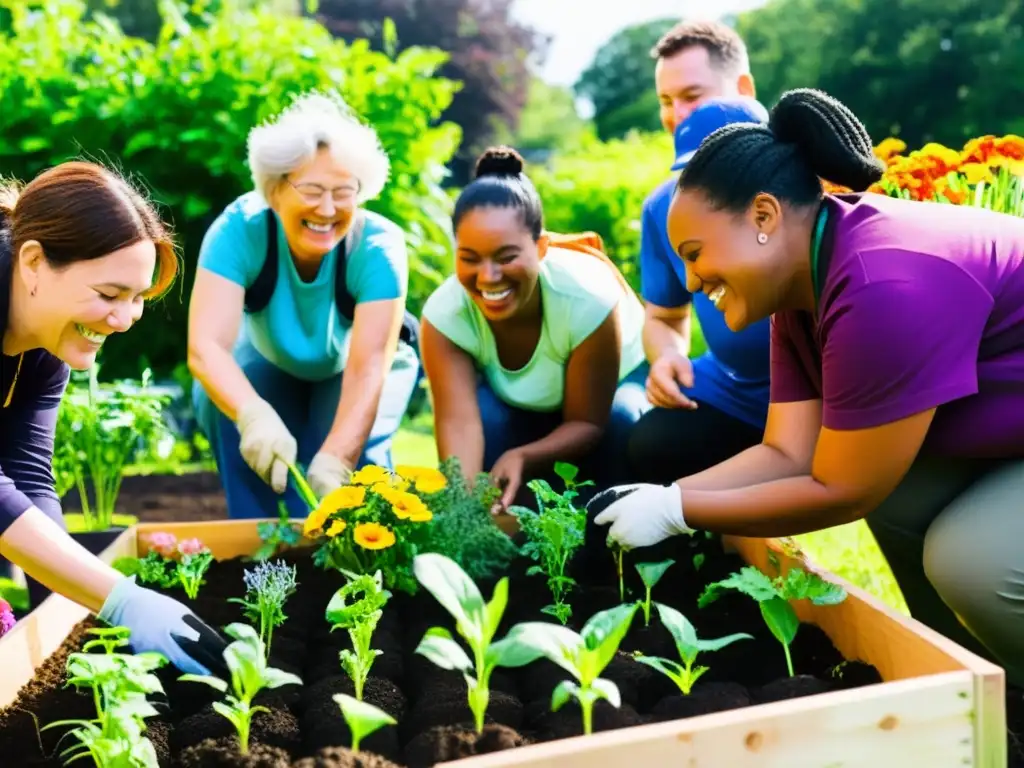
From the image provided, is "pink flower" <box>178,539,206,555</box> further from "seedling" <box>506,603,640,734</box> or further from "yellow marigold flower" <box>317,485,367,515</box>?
"seedling" <box>506,603,640,734</box>

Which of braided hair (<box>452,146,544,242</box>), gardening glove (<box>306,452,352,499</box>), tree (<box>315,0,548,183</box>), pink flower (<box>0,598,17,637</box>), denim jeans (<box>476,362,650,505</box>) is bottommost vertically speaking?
pink flower (<box>0,598,17,637</box>)

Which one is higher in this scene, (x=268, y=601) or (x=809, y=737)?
(x=268, y=601)

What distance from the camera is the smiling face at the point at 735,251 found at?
1.74 meters

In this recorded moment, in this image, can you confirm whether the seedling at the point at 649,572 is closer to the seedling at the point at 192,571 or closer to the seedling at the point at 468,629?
the seedling at the point at 468,629

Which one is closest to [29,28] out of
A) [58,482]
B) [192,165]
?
[192,165]

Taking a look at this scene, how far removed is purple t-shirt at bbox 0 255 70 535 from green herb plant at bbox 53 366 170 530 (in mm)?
1106

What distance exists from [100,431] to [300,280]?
962mm

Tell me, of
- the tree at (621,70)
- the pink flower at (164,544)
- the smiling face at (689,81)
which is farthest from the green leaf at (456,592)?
the tree at (621,70)

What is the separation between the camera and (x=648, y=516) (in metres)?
1.98

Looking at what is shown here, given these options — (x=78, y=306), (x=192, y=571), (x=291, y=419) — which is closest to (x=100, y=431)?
(x=291, y=419)

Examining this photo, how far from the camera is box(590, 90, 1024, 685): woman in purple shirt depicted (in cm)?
159

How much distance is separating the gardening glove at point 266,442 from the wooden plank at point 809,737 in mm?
1508

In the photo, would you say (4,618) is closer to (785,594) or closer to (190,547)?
(190,547)

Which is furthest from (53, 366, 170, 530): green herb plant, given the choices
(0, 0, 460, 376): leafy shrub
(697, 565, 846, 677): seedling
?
(697, 565, 846, 677): seedling
